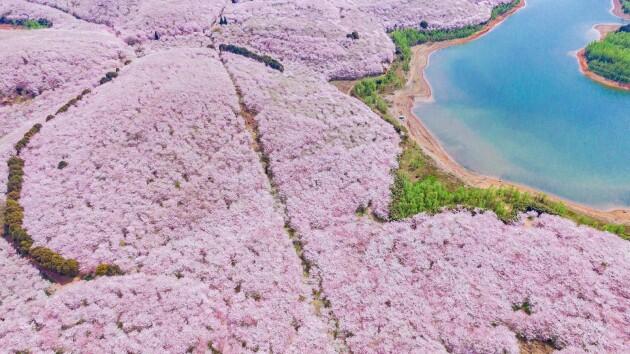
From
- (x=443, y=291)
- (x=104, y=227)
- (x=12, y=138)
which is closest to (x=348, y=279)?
(x=443, y=291)

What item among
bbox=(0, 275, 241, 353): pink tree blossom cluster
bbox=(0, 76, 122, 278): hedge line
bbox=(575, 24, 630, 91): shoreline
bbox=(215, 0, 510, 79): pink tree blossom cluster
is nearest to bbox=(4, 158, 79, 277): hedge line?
bbox=(0, 76, 122, 278): hedge line

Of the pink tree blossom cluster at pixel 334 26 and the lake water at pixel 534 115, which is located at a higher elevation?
the pink tree blossom cluster at pixel 334 26

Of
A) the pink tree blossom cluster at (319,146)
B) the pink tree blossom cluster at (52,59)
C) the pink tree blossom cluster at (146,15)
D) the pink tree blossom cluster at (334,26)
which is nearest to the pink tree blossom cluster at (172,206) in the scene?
the pink tree blossom cluster at (319,146)

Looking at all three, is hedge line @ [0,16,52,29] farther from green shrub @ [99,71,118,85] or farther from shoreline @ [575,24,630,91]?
shoreline @ [575,24,630,91]

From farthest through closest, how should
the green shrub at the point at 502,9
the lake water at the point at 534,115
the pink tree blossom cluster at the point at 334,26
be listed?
the green shrub at the point at 502,9 → the pink tree blossom cluster at the point at 334,26 → the lake water at the point at 534,115

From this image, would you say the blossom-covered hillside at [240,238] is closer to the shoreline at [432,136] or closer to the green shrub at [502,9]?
the shoreline at [432,136]

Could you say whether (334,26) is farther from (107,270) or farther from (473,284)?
(107,270)

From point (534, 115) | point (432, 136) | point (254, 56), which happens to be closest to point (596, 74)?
point (534, 115)
